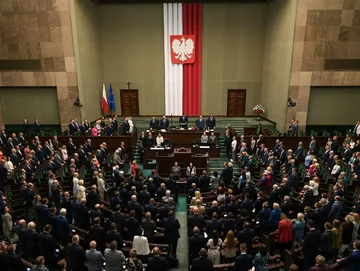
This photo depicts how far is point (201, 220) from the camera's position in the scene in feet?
23.3

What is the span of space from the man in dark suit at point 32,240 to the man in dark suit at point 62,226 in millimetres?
530

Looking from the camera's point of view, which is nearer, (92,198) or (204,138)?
(92,198)

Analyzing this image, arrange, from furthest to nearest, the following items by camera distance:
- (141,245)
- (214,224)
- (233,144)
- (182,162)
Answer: (233,144) < (182,162) < (214,224) < (141,245)

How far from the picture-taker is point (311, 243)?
19.9ft

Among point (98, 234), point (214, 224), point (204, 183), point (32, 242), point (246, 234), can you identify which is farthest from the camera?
point (204, 183)

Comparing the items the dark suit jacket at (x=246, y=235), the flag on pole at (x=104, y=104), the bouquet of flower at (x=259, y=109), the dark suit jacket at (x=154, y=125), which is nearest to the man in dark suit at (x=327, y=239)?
the dark suit jacket at (x=246, y=235)

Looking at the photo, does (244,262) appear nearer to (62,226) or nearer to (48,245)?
(48,245)

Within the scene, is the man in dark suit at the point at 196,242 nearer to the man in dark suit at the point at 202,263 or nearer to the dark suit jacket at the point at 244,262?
the man in dark suit at the point at 202,263

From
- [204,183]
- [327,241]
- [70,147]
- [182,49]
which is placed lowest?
[204,183]

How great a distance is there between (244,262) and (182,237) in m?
3.36

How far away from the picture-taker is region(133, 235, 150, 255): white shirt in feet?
20.1

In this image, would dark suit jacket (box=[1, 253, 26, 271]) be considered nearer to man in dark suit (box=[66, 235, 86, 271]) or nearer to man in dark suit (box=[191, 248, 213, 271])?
man in dark suit (box=[66, 235, 86, 271])

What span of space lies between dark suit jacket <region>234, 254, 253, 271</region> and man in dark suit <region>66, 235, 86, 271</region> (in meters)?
2.91

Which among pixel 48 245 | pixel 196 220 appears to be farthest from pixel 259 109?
pixel 48 245
